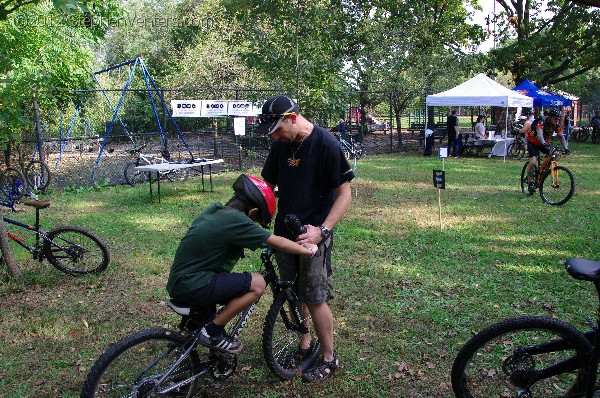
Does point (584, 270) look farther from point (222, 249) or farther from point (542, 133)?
point (542, 133)

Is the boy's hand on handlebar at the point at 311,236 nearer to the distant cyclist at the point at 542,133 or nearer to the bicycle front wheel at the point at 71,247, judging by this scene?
the bicycle front wheel at the point at 71,247

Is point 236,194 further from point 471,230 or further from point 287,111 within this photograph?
point 471,230

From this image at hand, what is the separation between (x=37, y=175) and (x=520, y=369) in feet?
39.8

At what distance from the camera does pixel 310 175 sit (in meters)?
3.33

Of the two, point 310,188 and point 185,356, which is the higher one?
point 310,188

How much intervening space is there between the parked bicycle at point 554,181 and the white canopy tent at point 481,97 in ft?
25.7

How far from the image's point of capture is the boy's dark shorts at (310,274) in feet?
11.0

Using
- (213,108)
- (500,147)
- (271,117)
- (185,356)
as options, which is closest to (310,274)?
(185,356)

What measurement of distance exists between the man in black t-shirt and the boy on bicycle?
358mm

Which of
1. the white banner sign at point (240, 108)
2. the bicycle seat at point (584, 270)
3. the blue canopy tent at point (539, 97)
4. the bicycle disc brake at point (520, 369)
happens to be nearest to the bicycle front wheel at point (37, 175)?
the white banner sign at point (240, 108)

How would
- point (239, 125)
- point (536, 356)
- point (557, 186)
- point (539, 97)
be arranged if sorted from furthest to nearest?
point (539, 97) < point (239, 125) < point (557, 186) < point (536, 356)

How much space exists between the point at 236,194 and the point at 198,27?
27.6m

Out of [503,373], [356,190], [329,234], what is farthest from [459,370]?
[356,190]

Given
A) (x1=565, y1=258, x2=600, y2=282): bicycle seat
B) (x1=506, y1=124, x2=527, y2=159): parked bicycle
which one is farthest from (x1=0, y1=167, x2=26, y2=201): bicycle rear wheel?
(x1=506, y1=124, x2=527, y2=159): parked bicycle
